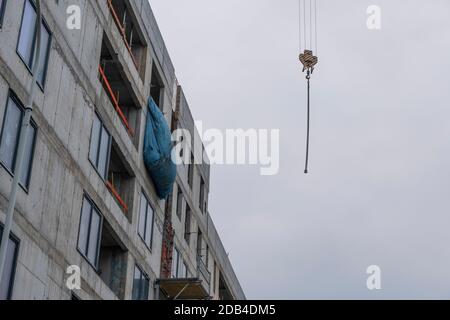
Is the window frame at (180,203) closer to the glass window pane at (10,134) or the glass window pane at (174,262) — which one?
the glass window pane at (174,262)

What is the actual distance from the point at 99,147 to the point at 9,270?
8.83m

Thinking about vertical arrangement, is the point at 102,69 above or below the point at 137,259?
above

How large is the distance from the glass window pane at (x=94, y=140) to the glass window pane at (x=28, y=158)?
520cm

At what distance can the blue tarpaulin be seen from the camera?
34.8 meters

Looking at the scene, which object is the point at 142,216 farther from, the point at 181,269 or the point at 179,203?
the point at 181,269

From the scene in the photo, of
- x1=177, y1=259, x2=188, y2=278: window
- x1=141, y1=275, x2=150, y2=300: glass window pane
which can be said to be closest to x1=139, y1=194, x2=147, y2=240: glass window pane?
x1=141, y1=275, x2=150, y2=300: glass window pane

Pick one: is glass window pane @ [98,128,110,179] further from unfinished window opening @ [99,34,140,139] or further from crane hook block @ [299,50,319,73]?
crane hook block @ [299,50,319,73]

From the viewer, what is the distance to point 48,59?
955 inches

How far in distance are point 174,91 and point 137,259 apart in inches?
455

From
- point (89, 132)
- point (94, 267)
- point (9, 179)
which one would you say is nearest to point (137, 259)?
point (94, 267)

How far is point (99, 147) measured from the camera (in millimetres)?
28953

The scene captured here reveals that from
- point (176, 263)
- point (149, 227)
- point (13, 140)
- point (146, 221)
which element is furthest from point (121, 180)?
point (13, 140)
